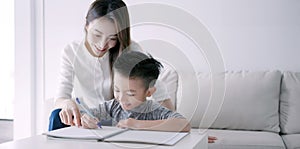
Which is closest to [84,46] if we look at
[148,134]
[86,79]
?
[86,79]

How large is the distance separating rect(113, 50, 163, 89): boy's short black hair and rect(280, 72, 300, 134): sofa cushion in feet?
4.06

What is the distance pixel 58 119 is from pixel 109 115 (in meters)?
0.22

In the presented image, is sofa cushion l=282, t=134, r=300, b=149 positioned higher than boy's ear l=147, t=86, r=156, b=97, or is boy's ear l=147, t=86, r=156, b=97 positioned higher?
boy's ear l=147, t=86, r=156, b=97

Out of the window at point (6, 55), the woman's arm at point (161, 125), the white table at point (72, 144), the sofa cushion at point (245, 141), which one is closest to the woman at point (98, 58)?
the woman's arm at point (161, 125)

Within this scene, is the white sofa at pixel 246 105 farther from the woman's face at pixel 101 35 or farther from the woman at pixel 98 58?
the woman's face at pixel 101 35

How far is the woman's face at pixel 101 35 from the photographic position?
4.72 feet

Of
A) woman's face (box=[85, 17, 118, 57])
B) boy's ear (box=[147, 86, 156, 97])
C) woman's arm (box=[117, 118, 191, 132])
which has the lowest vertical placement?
woman's arm (box=[117, 118, 191, 132])

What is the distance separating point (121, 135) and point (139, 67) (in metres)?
0.20

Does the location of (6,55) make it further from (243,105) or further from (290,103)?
(290,103)

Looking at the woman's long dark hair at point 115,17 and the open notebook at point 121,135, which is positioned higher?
the woman's long dark hair at point 115,17

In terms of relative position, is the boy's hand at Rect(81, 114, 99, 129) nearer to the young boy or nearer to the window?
the young boy

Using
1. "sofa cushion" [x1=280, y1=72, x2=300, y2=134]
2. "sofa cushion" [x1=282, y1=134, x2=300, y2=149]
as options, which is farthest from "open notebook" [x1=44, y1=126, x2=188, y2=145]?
"sofa cushion" [x1=280, y1=72, x2=300, y2=134]

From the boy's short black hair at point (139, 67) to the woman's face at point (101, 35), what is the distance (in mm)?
166

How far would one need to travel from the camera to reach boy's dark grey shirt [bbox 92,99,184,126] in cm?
132
